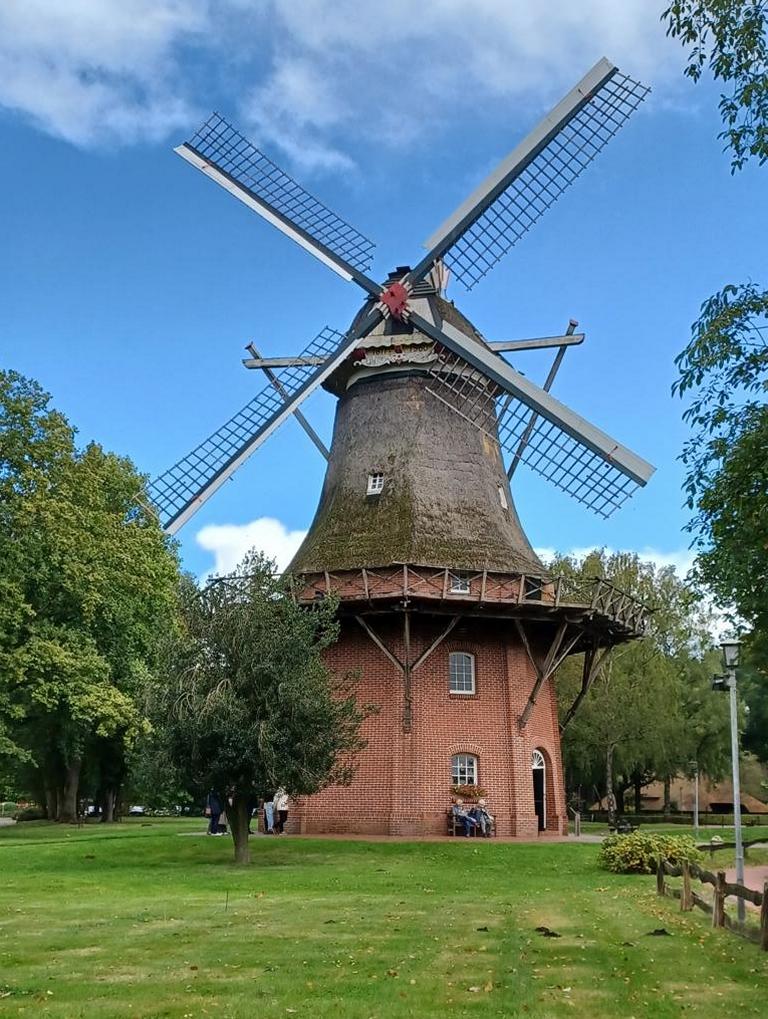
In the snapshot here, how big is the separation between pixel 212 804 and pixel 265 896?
1499 centimetres

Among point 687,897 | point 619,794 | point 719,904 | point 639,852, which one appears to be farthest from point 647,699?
point 719,904

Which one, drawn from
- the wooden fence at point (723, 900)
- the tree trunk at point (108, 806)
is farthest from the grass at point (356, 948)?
the tree trunk at point (108, 806)

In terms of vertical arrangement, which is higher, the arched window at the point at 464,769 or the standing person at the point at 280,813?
the arched window at the point at 464,769

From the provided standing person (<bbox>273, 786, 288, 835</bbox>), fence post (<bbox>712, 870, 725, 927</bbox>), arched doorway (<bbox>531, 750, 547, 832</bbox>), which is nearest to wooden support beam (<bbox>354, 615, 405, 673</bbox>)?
arched doorway (<bbox>531, 750, 547, 832</bbox>)

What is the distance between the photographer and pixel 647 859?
2003cm

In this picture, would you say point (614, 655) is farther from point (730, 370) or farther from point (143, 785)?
point (730, 370)

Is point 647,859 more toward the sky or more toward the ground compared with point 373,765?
more toward the ground

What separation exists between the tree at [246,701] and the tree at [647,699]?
23112 mm

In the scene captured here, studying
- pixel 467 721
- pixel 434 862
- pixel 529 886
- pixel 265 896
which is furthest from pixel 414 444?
pixel 265 896

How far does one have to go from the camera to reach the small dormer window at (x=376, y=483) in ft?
95.7

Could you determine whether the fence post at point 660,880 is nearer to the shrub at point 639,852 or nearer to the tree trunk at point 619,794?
the shrub at point 639,852

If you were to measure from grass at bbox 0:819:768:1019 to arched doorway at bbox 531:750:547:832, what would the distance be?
8829mm

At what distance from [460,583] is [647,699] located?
20.6 meters

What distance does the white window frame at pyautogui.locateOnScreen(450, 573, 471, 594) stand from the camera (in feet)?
86.4
